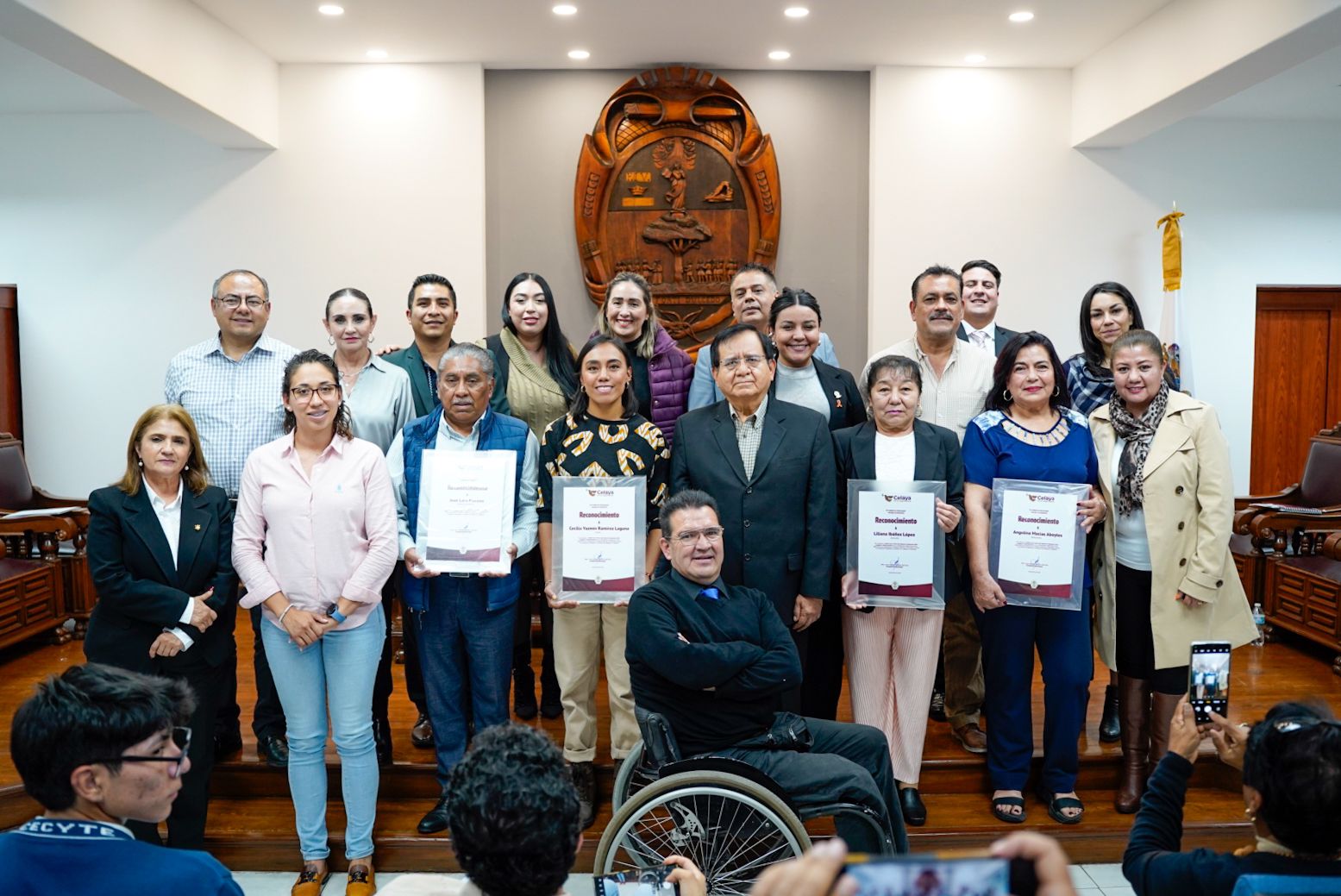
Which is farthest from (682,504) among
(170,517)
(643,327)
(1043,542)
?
(170,517)

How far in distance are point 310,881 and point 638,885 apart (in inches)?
63.8

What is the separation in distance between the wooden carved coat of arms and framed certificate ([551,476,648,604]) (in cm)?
341

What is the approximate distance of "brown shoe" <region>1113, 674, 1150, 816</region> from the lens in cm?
339

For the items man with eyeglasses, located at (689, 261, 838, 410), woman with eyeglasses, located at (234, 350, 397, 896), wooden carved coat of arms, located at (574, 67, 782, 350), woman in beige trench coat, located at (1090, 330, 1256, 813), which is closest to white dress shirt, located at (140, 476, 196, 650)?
woman with eyeglasses, located at (234, 350, 397, 896)

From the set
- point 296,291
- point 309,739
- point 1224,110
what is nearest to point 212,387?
point 309,739

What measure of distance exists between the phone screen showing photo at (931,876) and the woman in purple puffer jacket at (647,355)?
2.76m

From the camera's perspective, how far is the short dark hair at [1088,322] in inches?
149

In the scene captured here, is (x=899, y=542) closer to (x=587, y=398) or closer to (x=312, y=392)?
(x=587, y=398)

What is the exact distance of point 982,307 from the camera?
173 inches

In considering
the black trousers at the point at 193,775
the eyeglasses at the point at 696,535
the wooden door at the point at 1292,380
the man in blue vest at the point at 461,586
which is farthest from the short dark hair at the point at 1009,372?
the wooden door at the point at 1292,380

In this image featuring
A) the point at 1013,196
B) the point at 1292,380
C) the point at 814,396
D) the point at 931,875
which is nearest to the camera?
the point at 931,875

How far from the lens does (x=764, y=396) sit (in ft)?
10.8

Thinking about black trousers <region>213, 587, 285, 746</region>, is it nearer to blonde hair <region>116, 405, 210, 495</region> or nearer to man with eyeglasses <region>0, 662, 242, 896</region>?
blonde hair <region>116, 405, 210, 495</region>

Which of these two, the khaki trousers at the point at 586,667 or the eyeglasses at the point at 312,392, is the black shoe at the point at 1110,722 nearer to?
the khaki trousers at the point at 586,667
